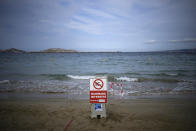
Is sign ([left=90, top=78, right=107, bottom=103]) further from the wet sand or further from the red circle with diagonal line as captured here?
the wet sand

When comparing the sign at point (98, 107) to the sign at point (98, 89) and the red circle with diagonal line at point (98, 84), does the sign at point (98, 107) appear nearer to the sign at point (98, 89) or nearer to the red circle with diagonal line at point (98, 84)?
the sign at point (98, 89)

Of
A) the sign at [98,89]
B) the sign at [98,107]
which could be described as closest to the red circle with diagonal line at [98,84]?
the sign at [98,89]

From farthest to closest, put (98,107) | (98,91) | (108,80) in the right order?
(108,80) → (98,107) → (98,91)

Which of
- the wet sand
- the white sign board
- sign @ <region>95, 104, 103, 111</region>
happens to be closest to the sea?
the white sign board

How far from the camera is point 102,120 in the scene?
397 centimetres

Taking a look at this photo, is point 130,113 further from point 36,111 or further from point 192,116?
point 36,111

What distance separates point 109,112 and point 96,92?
141 centimetres

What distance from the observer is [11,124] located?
12.8ft

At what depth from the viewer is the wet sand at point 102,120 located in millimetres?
3635

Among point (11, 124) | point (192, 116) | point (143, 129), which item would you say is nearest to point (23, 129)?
point (11, 124)

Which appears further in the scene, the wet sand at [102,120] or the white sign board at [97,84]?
the white sign board at [97,84]

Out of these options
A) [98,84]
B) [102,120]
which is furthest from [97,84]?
[102,120]

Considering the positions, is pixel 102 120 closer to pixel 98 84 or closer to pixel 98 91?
pixel 98 91

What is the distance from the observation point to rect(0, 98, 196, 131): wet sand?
11.9 ft
